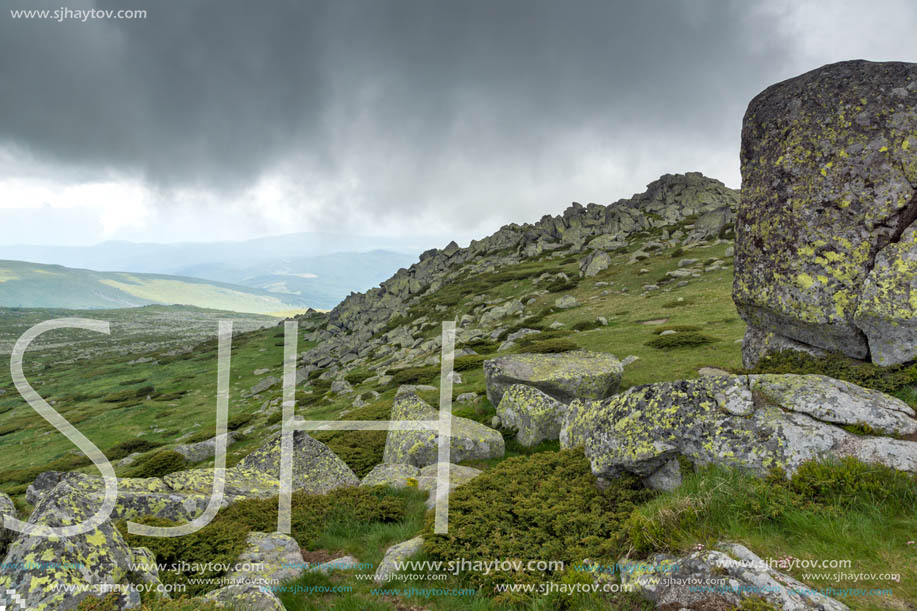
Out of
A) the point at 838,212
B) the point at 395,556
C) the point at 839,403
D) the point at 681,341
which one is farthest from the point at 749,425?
the point at 681,341

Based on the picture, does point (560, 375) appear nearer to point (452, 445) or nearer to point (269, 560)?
point (452, 445)

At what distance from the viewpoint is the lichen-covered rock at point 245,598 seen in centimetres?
746

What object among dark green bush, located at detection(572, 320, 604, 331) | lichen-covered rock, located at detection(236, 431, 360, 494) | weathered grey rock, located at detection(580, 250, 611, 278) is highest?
weathered grey rock, located at detection(580, 250, 611, 278)

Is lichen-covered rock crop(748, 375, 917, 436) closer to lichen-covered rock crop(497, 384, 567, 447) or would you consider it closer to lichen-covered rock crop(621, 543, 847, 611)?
lichen-covered rock crop(621, 543, 847, 611)

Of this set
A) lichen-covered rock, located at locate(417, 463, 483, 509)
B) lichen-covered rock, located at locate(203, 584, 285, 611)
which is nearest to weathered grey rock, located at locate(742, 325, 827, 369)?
lichen-covered rock, located at locate(417, 463, 483, 509)

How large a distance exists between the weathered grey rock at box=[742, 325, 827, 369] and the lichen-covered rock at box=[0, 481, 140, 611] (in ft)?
59.9

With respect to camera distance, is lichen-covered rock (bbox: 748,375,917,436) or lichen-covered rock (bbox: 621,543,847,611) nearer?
lichen-covered rock (bbox: 621,543,847,611)

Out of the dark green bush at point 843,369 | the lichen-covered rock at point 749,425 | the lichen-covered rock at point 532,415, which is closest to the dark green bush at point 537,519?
the lichen-covered rock at point 749,425

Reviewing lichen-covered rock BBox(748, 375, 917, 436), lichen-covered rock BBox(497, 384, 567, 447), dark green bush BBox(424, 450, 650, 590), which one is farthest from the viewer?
lichen-covered rock BBox(497, 384, 567, 447)

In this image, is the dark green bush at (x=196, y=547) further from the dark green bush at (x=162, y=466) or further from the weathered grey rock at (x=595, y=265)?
the weathered grey rock at (x=595, y=265)

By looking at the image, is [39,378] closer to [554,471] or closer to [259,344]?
[259,344]

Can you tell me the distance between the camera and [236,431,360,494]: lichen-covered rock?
646 inches

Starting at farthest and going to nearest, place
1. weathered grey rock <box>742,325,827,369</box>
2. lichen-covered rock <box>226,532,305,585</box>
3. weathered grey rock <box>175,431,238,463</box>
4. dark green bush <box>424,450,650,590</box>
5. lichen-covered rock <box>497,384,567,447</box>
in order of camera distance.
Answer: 1. weathered grey rock <box>175,431,238,463</box>
2. lichen-covered rock <box>497,384,567,447</box>
3. weathered grey rock <box>742,325,827,369</box>
4. lichen-covered rock <box>226,532,305,585</box>
5. dark green bush <box>424,450,650,590</box>

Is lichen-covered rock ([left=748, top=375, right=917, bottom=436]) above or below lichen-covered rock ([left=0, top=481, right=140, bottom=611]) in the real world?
above
